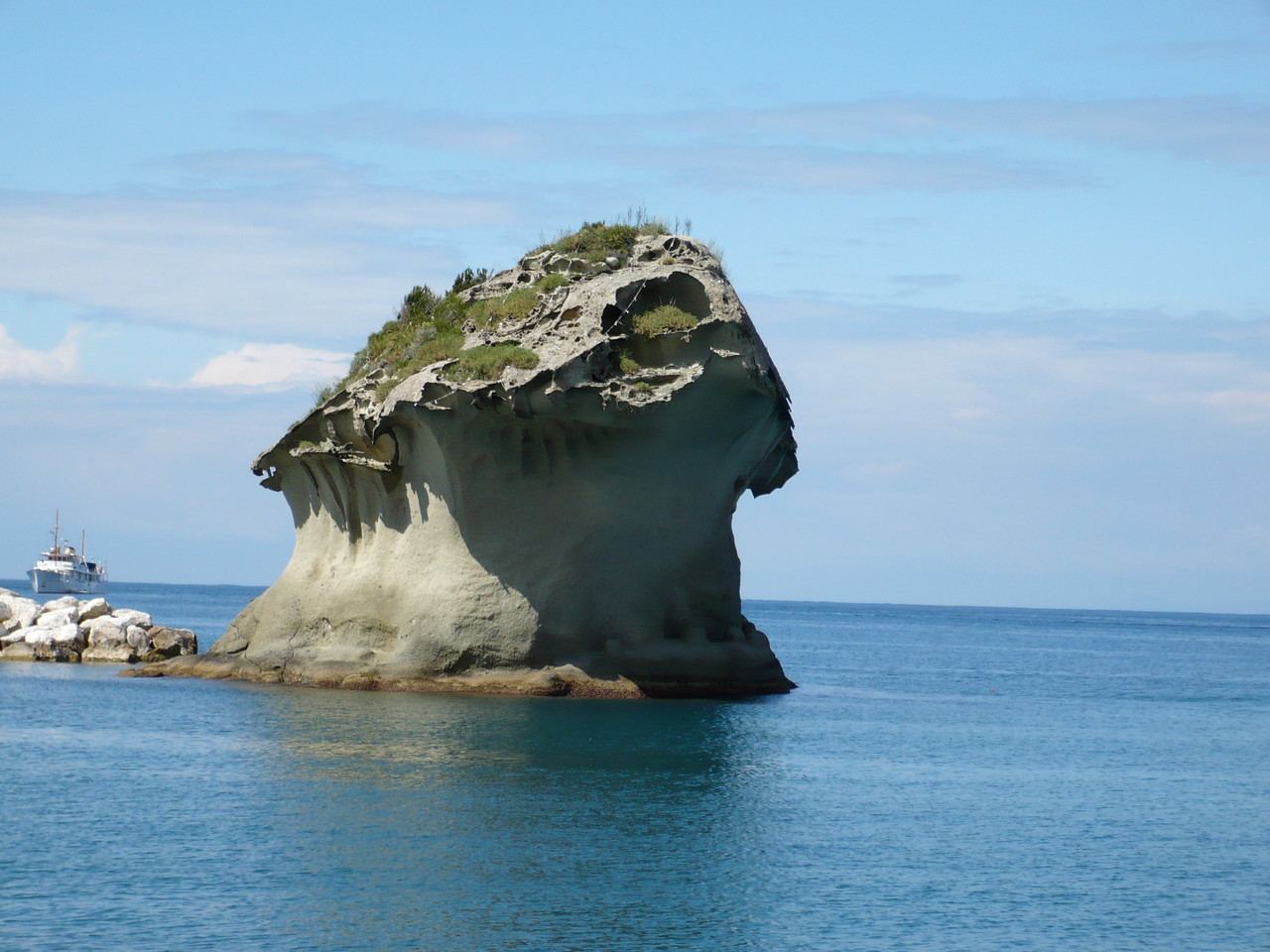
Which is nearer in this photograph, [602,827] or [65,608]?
[602,827]

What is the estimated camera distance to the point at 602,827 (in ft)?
72.9

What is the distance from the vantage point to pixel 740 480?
41.2 m

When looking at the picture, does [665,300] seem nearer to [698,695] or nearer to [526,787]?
[698,695]

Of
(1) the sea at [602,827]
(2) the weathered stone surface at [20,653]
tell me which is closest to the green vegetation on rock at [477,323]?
(1) the sea at [602,827]

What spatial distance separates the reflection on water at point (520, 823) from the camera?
17141mm

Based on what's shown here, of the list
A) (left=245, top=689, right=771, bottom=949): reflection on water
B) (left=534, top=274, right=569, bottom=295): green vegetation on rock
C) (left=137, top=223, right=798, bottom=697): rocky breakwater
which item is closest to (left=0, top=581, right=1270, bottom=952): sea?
(left=245, top=689, right=771, bottom=949): reflection on water

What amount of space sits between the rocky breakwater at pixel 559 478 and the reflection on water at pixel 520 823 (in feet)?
9.01

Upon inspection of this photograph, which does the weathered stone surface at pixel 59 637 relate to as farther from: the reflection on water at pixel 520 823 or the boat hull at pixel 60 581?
the boat hull at pixel 60 581

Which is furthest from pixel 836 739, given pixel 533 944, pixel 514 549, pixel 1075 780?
pixel 533 944

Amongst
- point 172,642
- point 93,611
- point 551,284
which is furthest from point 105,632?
point 551,284

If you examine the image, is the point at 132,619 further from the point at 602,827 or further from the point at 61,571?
the point at 61,571

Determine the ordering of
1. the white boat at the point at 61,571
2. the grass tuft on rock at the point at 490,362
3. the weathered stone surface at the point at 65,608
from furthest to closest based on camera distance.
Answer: the white boat at the point at 61,571 → the weathered stone surface at the point at 65,608 → the grass tuft on rock at the point at 490,362

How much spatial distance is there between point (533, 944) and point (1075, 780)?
16413 millimetres

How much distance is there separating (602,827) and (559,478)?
52.1 ft
